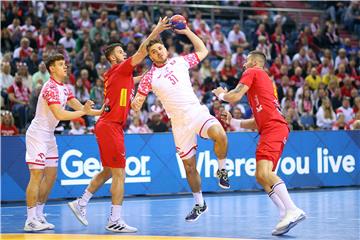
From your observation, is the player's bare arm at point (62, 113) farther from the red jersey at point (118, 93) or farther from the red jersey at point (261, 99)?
the red jersey at point (261, 99)

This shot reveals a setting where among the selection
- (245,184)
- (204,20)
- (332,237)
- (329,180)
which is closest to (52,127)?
(332,237)

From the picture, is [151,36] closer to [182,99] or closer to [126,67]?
[126,67]

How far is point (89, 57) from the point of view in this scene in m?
21.2

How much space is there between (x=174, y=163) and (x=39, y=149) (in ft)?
19.3

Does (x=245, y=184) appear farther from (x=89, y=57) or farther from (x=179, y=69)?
(x=179, y=69)

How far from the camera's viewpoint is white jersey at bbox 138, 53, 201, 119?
11.9 meters

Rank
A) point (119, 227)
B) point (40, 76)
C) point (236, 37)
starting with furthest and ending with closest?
point (236, 37), point (40, 76), point (119, 227)

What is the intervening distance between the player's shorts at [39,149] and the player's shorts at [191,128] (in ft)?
6.31

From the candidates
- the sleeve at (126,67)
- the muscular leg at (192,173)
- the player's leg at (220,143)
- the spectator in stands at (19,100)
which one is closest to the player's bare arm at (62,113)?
the sleeve at (126,67)

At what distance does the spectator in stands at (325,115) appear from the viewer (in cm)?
2141

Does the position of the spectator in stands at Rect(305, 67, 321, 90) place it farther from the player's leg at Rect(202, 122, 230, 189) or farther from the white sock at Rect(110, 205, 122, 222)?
the white sock at Rect(110, 205, 122, 222)

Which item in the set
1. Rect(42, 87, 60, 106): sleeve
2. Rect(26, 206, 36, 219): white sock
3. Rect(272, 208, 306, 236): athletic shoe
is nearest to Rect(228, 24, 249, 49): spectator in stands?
Rect(42, 87, 60, 106): sleeve

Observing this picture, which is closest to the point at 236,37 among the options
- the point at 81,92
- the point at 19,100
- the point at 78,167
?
the point at 81,92

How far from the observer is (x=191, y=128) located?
1188cm
